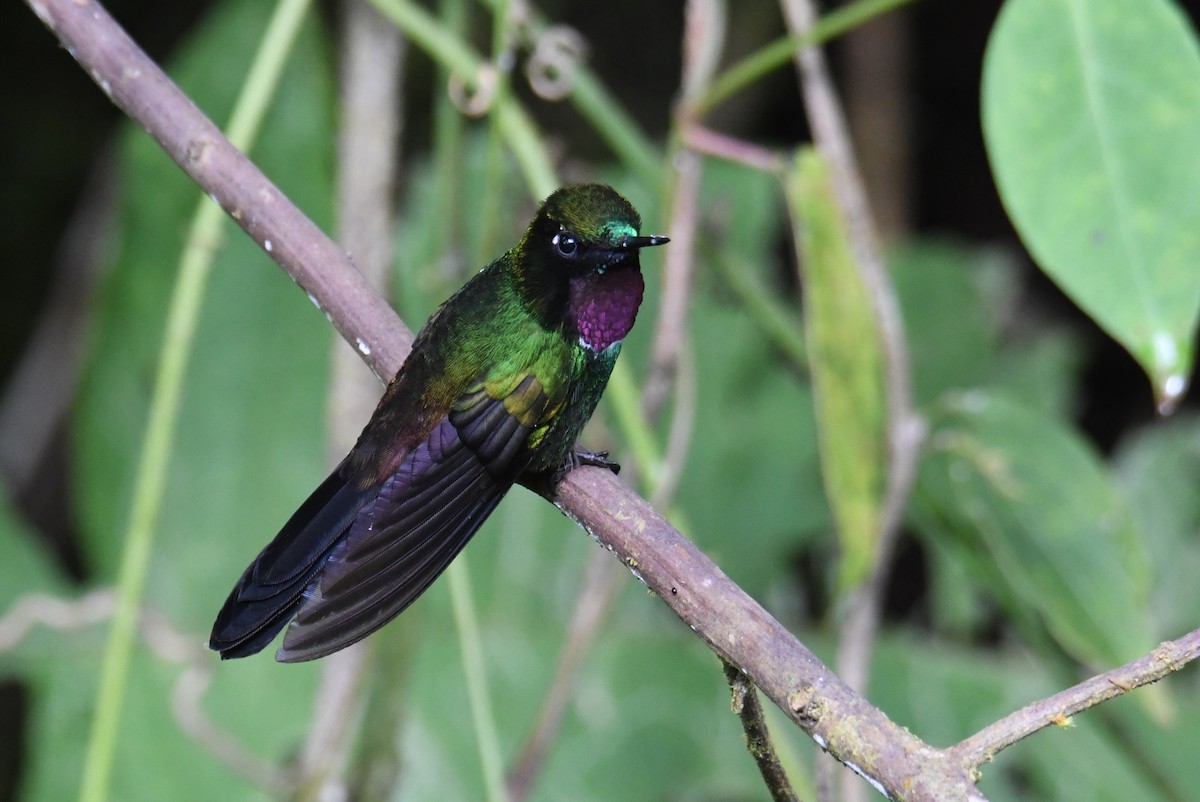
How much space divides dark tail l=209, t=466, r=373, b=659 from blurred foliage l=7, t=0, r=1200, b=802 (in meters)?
1.02

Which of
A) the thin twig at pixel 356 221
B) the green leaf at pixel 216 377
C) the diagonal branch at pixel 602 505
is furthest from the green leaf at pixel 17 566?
the diagonal branch at pixel 602 505

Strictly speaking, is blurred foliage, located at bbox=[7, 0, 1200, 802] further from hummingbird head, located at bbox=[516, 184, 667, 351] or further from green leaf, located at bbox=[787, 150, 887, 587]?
hummingbird head, located at bbox=[516, 184, 667, 351]

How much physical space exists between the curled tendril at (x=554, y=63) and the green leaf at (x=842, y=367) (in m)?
0.36

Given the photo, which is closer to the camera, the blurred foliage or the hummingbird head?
the hummingbird head

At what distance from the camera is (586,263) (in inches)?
46.8

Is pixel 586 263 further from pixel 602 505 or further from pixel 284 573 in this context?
pixel 284 573

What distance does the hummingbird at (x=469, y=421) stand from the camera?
1.06 metres

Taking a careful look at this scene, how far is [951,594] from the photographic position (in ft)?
9.90

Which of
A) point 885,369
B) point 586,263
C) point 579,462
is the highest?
point 586,263

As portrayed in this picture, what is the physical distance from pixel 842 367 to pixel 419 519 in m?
0.75

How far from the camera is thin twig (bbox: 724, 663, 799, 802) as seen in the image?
3.09 feet

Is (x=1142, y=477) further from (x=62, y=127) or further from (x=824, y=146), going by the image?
(x=62, y=127)

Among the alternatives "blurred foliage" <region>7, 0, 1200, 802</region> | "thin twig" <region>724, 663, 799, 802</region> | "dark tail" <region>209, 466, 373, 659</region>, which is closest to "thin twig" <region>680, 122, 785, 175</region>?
"blurred foliage" <region>7, 0, 1200, 802</region>

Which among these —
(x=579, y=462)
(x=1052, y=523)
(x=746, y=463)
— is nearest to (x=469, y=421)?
(x=579, y=462)
